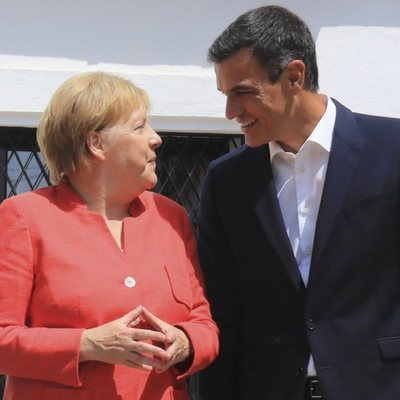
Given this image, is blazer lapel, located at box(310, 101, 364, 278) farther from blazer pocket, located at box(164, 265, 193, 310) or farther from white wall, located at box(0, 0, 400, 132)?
white wall, located at box(0, 0, 400, 132)

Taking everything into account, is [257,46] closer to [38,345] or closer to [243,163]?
[243,163]

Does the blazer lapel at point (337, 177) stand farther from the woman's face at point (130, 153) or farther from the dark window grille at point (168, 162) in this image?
the dark window grille at point (168, 162)

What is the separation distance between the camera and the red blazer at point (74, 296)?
2.59m

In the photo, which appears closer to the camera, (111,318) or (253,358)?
(111,318)

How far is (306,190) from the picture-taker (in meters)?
2.89

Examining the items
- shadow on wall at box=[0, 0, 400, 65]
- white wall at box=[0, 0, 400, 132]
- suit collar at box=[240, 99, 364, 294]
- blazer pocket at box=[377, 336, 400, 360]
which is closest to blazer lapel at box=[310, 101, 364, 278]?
suit collar at box=[240, 99, 364, 294]

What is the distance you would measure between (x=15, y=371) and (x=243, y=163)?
3.26 ft

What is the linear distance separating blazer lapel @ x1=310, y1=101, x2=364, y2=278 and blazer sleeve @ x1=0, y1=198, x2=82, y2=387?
2.46 feet

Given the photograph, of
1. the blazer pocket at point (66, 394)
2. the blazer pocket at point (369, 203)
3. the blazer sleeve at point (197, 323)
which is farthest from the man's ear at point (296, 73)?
the blazer pocket at point (66, 394)

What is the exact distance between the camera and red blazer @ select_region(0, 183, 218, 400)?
8.51 feet

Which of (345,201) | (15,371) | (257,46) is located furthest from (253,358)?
(257,46)

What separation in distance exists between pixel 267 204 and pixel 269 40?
1.64 feet

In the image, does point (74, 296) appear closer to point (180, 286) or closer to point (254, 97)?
point (180, 286)

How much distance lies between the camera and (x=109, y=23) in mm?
4719
